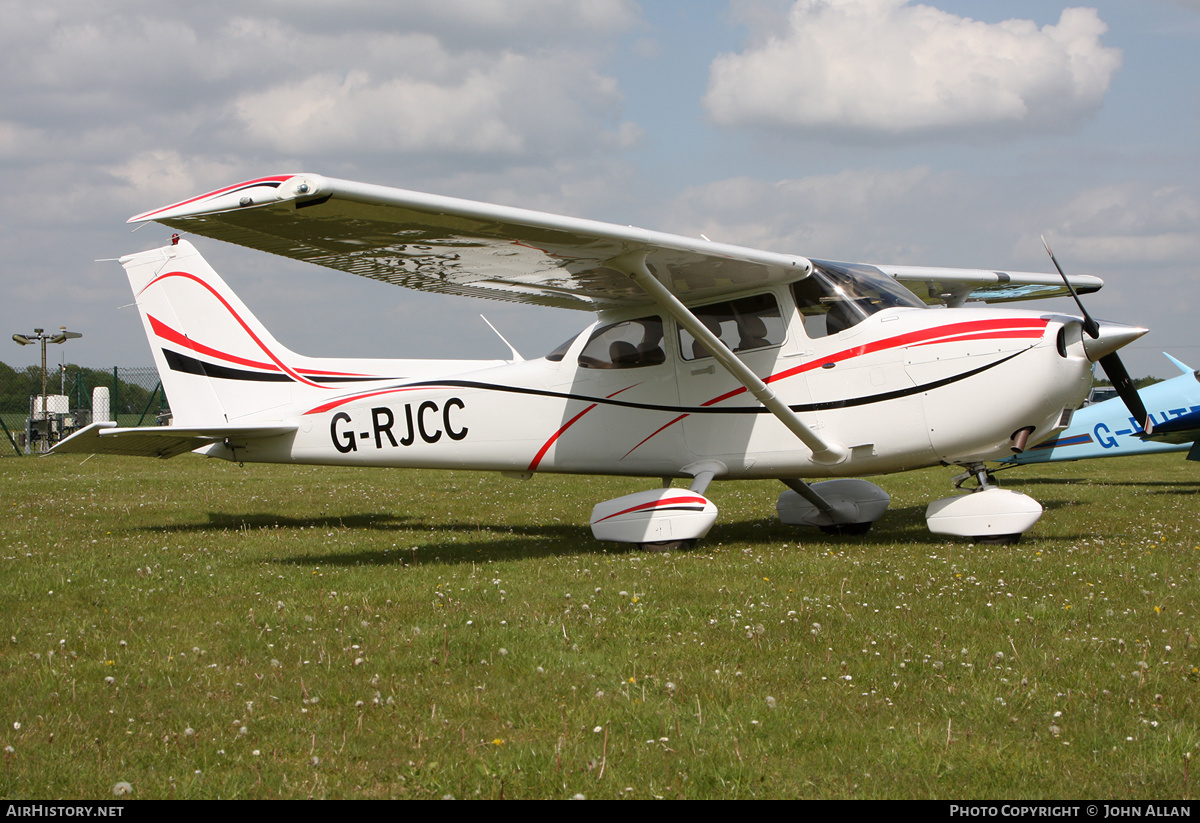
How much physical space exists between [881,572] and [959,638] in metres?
1.98

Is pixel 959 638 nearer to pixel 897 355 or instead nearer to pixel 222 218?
pixel 897 355

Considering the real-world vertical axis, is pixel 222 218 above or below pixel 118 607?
above

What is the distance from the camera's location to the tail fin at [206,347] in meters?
11.1

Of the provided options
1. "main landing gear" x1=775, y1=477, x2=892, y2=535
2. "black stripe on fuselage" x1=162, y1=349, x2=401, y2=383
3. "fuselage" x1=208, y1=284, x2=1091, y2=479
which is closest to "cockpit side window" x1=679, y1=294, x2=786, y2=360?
"fuselage" x1=208, y1=284, x2=1091, y2=479

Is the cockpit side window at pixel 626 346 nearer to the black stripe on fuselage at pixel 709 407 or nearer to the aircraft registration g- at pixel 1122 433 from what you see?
the black stripe on fuselage at pixel 709 407

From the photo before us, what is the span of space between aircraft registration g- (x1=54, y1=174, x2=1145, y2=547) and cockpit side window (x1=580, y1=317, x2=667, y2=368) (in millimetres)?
21

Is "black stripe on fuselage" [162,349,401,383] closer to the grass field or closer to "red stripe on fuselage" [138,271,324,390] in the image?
"red stripe on fuselage" [138,271,324,390]

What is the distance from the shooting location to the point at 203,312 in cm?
1129

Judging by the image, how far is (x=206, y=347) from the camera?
11.3 metres

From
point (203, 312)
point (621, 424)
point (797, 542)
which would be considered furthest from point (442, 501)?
point (797, 542)

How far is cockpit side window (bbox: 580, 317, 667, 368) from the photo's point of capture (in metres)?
9.23

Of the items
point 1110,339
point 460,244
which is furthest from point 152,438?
point 1110,339

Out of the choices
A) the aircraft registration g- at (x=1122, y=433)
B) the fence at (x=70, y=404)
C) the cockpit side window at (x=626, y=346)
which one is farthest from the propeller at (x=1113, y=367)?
the fence at (x=70, y=404)

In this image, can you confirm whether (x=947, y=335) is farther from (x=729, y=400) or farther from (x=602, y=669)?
(x=602, y=669)
